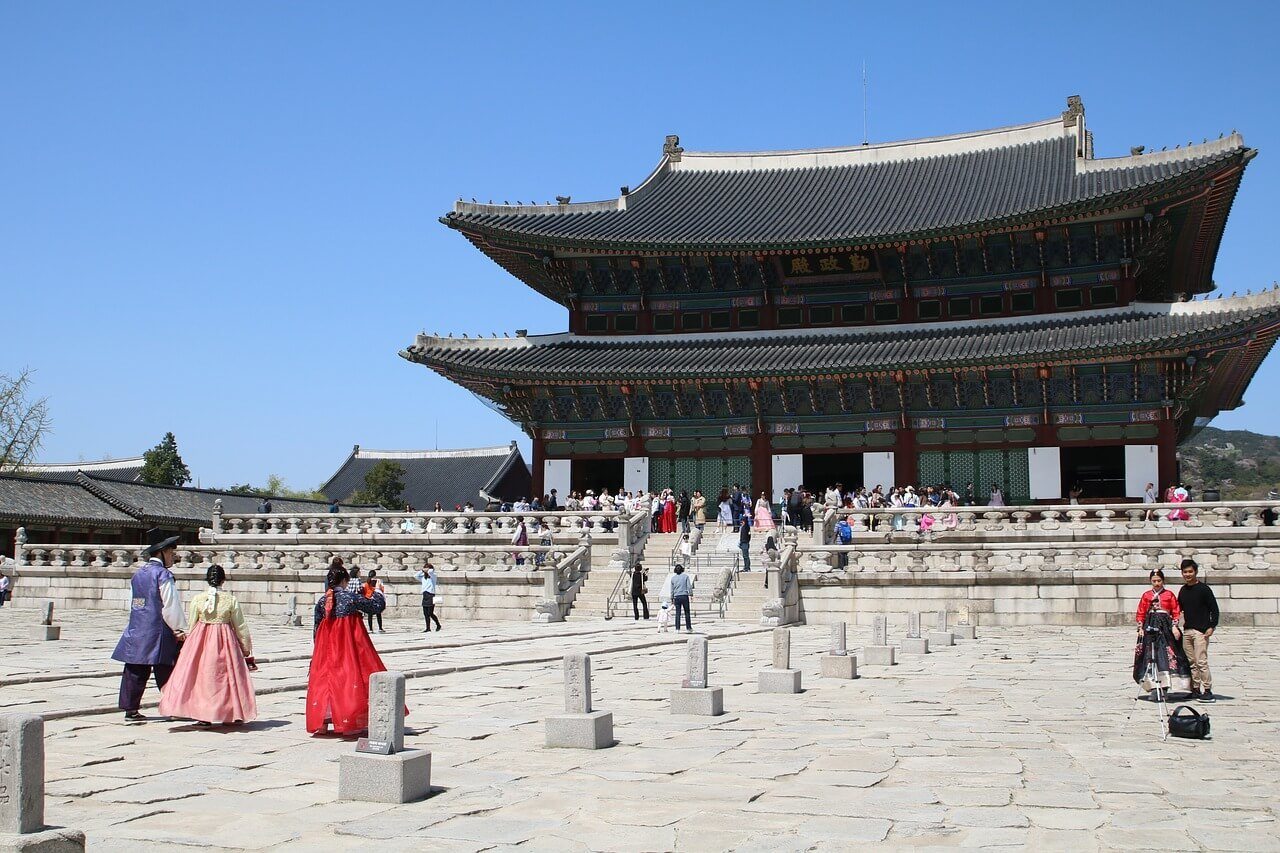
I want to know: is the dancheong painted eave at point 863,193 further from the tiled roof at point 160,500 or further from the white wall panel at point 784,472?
the tiled roof at point 160,500

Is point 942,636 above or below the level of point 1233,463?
below

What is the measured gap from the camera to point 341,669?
1053cm

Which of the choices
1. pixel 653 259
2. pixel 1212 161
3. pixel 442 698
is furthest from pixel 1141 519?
pixel 442 698

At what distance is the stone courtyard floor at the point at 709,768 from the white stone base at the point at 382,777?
0.11 meters

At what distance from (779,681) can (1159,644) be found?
4.21 metres

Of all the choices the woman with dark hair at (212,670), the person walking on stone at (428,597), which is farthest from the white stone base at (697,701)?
the person walking on stone at (428,597)

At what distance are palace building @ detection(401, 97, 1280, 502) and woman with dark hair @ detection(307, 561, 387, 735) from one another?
24.6 m

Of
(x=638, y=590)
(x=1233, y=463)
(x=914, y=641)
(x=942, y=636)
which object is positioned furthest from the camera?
(x=1233, y=463)

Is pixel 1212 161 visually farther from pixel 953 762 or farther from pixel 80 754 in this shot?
pixel 80 754

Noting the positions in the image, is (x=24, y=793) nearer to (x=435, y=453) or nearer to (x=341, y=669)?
(x=341, y=669)

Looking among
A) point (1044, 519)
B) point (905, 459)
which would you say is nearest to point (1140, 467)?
point (905, 459)

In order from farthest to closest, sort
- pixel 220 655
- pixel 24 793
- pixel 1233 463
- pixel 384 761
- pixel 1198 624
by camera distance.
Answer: pixel 1233 463, pixel 1198 624, pixel 220 655, pixel 384 761, pixel 24 793

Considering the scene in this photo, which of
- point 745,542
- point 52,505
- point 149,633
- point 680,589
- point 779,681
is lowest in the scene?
point 779,681

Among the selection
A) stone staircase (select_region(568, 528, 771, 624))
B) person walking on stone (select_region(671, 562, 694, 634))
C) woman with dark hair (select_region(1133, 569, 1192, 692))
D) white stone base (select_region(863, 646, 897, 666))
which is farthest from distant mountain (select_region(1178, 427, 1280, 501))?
woman with dark hair (select_region(1133, 569, 1192, 692))
